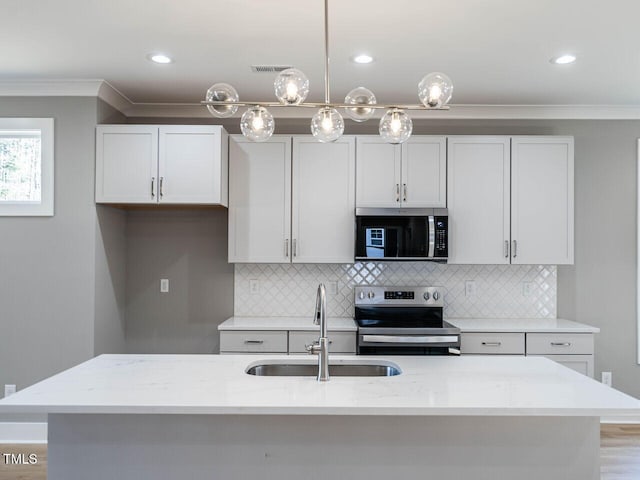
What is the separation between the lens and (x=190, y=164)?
12.1 feet

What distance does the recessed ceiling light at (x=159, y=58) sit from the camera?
10.1 feet

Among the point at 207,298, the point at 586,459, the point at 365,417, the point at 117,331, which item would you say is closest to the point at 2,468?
the point at 117,331

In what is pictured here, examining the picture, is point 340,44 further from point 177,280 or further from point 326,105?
point 177,280

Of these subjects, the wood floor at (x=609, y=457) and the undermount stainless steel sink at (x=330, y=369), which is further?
the wood floor at (x=609, y=457)

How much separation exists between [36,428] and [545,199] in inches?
163

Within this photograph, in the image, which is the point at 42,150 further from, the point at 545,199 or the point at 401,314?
the point at 545,199

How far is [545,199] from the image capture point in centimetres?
385

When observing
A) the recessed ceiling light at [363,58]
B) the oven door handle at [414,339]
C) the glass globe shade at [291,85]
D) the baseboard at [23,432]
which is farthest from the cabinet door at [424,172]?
the baseboard at [23,432]

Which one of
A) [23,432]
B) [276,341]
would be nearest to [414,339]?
[276,341]

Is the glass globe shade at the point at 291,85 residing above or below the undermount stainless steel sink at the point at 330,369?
above

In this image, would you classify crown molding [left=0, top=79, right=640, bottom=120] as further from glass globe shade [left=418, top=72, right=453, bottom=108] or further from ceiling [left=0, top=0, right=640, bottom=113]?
glass globe shade [left=418, top=72, right=453, bottom=108]

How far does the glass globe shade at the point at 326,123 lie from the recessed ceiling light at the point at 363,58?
3.30ft

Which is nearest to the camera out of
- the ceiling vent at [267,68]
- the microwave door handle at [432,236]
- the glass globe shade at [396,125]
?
the glass globe shade at [396,125]

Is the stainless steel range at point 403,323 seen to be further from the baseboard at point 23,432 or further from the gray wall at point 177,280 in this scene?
the baseboard at point 23,432
